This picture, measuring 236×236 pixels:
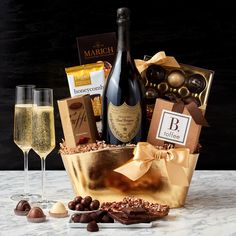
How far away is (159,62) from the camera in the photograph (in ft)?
6.95

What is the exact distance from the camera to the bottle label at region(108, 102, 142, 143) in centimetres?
203

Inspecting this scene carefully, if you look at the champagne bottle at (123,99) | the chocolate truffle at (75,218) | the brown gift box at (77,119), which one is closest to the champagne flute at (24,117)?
the brown gift box at (77,119)

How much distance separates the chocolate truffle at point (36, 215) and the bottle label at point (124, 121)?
332 mm

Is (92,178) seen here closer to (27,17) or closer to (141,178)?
(141,178)

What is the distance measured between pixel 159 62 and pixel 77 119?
31 centimetres

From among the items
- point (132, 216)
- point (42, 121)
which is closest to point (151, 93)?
point (42, 121)

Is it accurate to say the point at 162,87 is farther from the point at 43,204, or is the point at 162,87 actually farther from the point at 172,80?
the point at 43,204

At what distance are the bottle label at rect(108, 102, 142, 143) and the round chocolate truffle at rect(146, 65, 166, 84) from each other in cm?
13

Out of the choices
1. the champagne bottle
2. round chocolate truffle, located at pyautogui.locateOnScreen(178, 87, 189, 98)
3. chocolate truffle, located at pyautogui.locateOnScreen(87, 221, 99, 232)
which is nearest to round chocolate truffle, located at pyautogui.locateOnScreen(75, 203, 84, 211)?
chocolate truffle, located at pyautogui.locateOnScreen(87, 221, 99, 232)

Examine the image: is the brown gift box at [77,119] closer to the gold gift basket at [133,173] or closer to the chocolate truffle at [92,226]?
the gold gift basket at [133,173]

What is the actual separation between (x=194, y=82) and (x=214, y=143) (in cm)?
53

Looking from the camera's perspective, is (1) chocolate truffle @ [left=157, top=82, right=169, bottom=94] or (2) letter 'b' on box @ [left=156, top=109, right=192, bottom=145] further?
(1) chocolate truffle @ [left=157, top=82, right=169, bottom=94]

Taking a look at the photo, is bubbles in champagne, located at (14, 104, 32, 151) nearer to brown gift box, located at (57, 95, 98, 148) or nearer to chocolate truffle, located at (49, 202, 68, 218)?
brown gift box, located at (57, 95, 98, 148)

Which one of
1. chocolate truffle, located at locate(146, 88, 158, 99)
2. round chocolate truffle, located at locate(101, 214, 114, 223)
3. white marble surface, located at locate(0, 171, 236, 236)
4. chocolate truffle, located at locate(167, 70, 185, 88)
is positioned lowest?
white marble surface, located at locate(0, 171, 236, 236)
